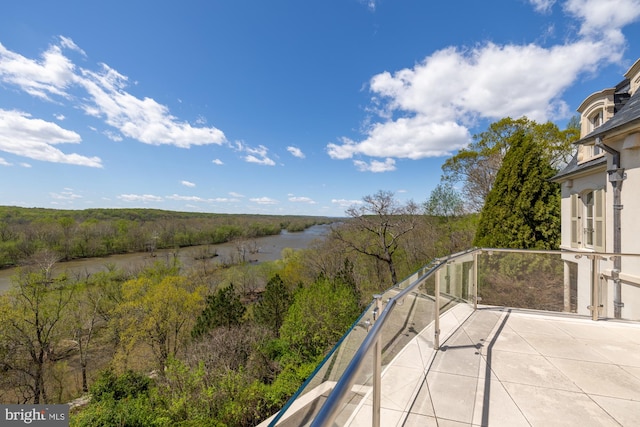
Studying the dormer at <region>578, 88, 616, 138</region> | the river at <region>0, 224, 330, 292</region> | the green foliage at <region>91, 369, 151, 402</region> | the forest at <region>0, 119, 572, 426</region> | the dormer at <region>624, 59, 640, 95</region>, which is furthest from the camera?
the river at <region>0, 224, 330, 292</region>

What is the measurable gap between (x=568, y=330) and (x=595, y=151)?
7051mm

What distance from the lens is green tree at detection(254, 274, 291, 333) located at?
1733cm

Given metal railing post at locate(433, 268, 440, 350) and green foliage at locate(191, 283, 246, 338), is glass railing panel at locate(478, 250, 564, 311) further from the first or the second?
green foliage at locate(191, 283, 246, 338)

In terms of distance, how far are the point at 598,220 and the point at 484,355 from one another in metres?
7.12

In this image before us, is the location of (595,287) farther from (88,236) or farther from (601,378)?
(88,236)

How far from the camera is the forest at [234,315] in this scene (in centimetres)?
1040

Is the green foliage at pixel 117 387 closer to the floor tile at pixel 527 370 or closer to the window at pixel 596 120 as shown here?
the floor tile at pixel 527 370

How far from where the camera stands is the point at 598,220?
696 cm

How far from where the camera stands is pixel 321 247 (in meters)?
26.0

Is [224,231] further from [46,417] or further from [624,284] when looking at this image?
[624,284]

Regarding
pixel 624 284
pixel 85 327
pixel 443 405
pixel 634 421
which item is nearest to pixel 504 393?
pixel 443 405

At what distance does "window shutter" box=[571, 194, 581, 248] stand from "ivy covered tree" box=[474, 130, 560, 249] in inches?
111

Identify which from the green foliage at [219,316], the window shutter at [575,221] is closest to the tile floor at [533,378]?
the window shutter at [575,221]

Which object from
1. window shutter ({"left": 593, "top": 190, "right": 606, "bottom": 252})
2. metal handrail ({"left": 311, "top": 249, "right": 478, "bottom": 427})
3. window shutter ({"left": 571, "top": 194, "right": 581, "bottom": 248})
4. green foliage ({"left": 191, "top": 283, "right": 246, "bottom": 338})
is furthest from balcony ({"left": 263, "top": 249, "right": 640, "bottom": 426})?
green foliage ({"left": 191, "top": 283, "right": 246, "bottom": 338})
